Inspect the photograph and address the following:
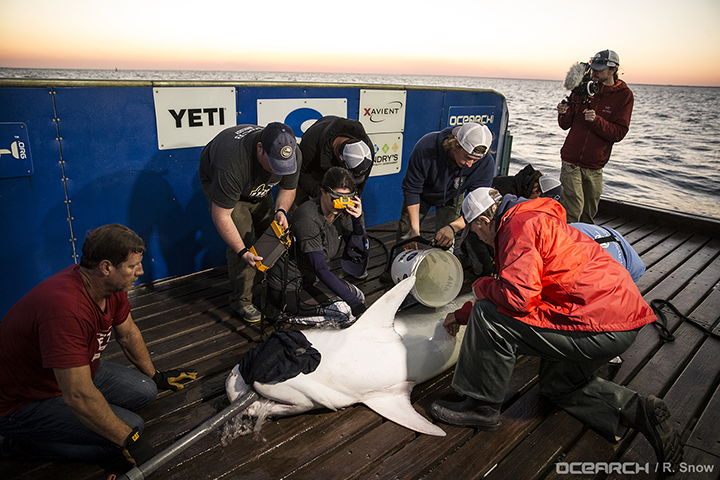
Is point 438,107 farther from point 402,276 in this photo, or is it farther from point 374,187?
point 402,276

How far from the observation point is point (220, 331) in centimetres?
412

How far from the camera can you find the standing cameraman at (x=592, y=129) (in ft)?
20.1

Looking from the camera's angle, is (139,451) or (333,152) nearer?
(139,451)

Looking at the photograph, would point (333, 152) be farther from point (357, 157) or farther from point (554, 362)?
point (554, 362)

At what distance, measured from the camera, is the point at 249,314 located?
4.25 meters

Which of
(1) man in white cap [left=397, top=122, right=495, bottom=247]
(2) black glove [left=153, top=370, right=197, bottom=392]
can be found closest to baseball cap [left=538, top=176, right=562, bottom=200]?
(1) man in white cap [left=397, top=122, right=495, bottom=247]

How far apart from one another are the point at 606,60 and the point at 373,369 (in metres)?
5.40

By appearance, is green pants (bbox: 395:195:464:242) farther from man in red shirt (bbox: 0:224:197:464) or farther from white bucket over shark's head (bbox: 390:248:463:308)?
man in red shirt (bbox: 0:224:197:464)

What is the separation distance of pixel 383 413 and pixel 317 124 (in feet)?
10.7

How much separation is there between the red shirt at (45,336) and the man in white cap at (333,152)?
2.75 metres

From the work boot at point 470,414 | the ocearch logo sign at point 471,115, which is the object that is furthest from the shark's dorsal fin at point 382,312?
the ocearch logo sign at point 471,115

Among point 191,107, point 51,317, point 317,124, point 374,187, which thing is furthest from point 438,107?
point 51,317

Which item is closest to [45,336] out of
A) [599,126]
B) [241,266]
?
[241,266]

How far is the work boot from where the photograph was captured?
3008 mm
